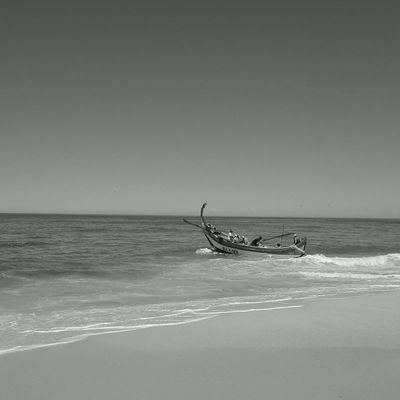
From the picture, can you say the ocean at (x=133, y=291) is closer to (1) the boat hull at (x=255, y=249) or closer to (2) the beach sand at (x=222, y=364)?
(2) the beach sand at (x=222, y=364)

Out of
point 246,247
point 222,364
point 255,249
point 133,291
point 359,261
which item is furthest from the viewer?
point 246,247

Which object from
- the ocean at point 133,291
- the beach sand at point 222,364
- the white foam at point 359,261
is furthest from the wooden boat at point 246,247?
the beach sand at point 222,364

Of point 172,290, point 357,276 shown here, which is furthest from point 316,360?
point 357,276

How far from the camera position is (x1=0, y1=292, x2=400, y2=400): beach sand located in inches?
199

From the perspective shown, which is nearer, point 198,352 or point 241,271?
point 198,352

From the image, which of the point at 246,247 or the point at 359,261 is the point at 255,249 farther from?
the point at 359,261

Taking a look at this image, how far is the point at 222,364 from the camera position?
5.99 metres

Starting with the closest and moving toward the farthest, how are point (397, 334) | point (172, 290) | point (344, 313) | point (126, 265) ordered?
point (397, 334), point (344, 313), point (172, 290), point (126, 265)

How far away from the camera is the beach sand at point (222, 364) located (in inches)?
199

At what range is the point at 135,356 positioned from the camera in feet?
21.0

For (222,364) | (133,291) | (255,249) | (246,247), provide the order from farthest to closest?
1. (246,247)
2. (255,249)
3. (133,291)
4. (222,364)

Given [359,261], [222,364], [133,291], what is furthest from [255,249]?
[222,364]

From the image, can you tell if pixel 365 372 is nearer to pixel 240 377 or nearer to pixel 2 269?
pixel 240 377

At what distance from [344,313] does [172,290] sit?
648 cm
